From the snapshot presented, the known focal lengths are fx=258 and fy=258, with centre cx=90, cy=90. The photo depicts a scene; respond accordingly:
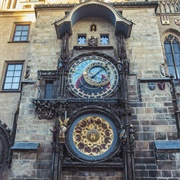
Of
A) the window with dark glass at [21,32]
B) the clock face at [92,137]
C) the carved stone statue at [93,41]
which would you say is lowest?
the clock face at [92,137]

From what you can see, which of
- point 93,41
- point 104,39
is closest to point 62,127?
point 93,41

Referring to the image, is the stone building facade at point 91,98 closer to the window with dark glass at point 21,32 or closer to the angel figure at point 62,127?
the angel figure at point 62,127

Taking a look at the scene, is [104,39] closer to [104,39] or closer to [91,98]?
[104,39]

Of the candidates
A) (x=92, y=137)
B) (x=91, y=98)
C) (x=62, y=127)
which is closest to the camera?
(x=62, y=127)

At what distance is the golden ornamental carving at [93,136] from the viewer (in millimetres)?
9633

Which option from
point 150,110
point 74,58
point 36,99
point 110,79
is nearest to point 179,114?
point 150,110

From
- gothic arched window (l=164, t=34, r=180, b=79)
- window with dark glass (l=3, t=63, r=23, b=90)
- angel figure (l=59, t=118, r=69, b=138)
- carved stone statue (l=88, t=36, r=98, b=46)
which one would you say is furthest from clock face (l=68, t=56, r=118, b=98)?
gothic arched window (l=164, t=34, r=180, b=79)

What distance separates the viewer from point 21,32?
14945mm

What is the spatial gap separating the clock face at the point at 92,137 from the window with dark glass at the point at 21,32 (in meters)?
7.01

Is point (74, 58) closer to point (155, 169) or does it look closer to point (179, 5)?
point (155, 169)

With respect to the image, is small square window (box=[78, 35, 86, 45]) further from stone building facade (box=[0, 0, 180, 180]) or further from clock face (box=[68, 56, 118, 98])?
clock face (box=[68, 56, 118, 98])

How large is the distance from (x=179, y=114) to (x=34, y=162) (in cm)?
595

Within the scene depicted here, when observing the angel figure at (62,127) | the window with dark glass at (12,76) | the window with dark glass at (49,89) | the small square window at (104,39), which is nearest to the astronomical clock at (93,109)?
the angel figure at (62,127)

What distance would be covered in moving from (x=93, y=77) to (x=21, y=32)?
631 cm
